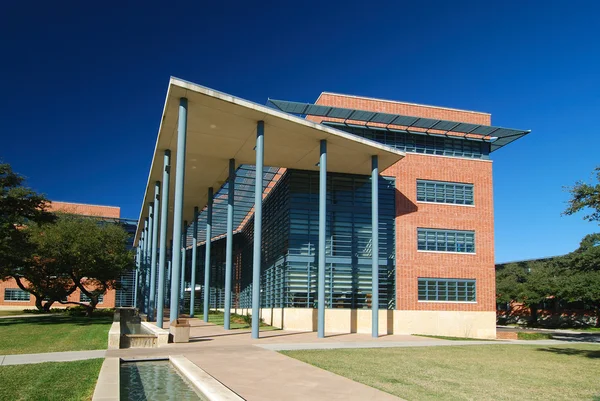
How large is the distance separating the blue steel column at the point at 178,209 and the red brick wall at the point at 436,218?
11068mm

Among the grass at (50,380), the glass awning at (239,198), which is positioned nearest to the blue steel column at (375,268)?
the glass awning at (239,198)

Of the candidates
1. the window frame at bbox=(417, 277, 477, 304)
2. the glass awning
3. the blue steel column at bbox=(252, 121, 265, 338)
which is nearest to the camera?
the blue steel column at bbox=(252, 121, 265, 338)

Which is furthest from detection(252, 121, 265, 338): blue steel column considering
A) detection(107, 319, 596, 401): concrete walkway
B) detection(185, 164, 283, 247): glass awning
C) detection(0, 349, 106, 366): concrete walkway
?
detection(185, 164, 283, 247): glass awning

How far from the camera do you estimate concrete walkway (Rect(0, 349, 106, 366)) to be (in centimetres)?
1333

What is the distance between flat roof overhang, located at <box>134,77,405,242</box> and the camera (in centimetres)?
2075

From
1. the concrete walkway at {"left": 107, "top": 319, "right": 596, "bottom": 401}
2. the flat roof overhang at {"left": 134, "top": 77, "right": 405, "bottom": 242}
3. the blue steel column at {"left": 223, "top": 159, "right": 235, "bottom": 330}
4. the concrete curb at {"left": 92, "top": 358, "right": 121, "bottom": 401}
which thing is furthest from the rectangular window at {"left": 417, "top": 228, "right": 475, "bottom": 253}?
the concrete curb at {"left": 92, "top": 358, "right": 121, "bottom": 401}

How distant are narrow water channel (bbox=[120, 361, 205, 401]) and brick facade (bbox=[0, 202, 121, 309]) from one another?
45457 mm

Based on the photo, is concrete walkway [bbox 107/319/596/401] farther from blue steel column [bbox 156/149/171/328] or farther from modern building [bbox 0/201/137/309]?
modern building [bbox 0/201/137/309]

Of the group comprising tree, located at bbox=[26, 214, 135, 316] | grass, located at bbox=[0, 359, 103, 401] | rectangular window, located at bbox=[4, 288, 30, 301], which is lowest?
rectangular window, located at bbox=[4, 288, 30, 301]

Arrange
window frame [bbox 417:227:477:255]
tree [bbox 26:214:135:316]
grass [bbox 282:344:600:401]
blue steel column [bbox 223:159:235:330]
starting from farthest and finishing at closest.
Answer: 1. tree [bbox 26:214:135:316]
2. window frame [bbox 417:227:477:255]
3. blue steel column [bbox 223:159:235:330]
4. grass [bbox 282:344:600:401]

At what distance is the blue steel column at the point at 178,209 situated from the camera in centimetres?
1920

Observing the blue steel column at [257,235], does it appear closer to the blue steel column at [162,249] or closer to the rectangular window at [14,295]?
the blue steel column at [162,249]

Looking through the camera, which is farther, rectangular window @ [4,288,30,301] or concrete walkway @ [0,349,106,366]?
rectangular window @ [4,288,30,301]

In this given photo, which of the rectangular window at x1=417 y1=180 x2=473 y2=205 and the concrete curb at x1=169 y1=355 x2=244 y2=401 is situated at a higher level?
the rectangular window at x1=417 y1=180 x2=473 y2=205
